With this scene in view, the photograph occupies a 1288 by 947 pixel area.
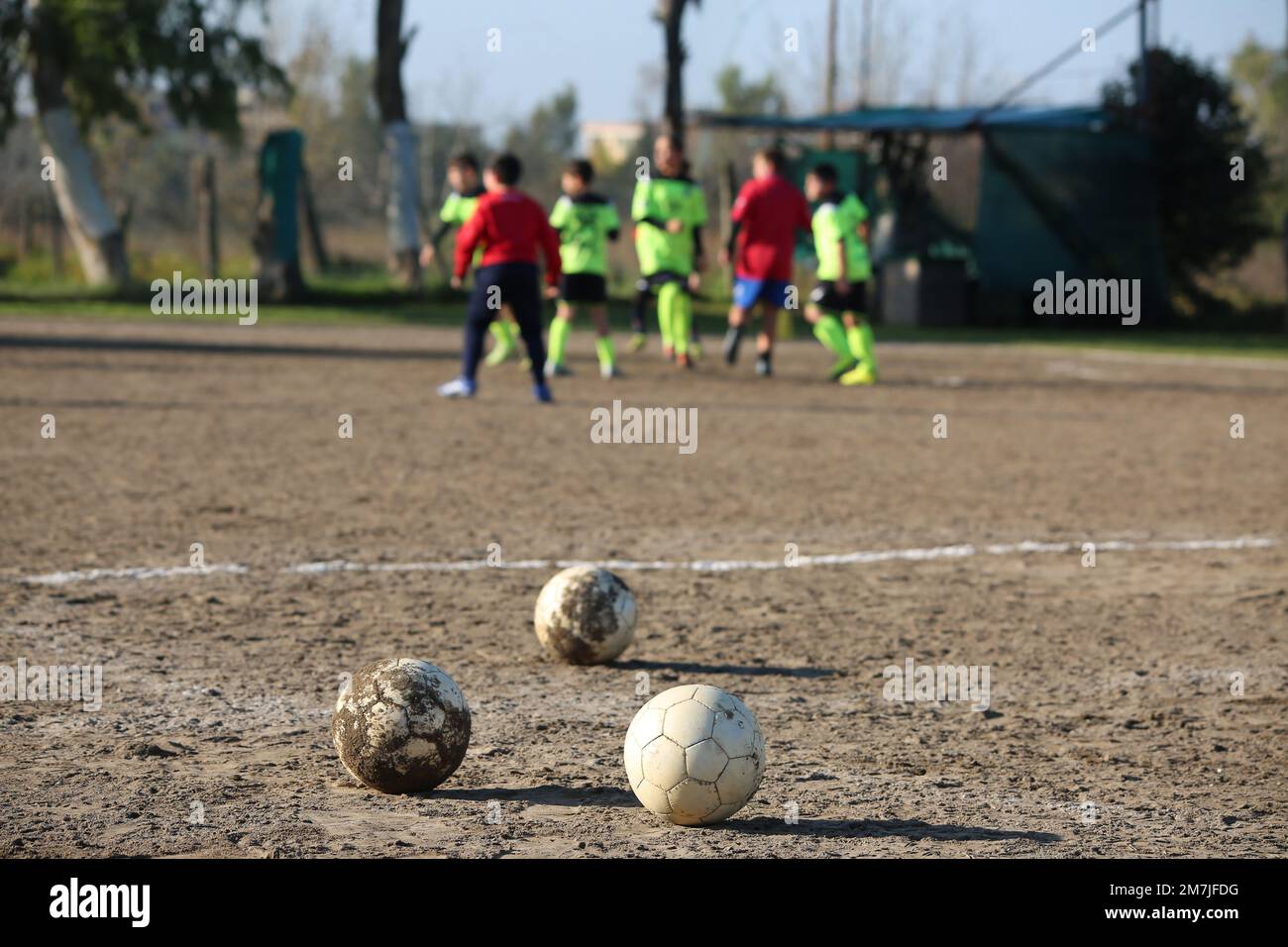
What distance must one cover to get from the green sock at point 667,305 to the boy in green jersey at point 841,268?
5.18 ft

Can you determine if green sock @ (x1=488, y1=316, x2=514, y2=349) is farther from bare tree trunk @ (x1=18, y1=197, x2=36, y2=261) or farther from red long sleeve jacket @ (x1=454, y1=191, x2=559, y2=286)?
bare tree trunk @ (x1=18, y1=197, x2=36, y2=261)

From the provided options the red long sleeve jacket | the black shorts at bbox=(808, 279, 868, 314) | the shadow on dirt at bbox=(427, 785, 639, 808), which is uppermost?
the red long sleeve jacket

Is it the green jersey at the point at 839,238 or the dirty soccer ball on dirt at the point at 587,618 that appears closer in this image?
the dirty soccer ball on dirt at the point at 587,618

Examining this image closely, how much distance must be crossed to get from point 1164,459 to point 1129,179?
19.1 meters

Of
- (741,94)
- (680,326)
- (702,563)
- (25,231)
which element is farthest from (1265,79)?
(702,563)

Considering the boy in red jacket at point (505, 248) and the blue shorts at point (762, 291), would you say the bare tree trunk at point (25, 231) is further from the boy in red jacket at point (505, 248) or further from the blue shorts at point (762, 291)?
the boy in red jacket at point (505, 248)

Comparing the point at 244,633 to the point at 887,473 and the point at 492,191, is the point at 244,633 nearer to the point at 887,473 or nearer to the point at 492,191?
the point at 887,473

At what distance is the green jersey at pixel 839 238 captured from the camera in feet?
58.4

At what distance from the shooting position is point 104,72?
3050 cm

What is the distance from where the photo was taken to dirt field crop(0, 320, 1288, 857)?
185 inches

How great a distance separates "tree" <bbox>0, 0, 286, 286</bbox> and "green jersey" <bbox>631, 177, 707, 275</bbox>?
49.1 ft

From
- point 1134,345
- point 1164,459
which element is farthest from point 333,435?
point 1134,345

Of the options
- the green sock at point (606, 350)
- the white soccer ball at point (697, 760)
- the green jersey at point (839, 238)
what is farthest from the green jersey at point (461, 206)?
the white soccer ball at point (697, 760)

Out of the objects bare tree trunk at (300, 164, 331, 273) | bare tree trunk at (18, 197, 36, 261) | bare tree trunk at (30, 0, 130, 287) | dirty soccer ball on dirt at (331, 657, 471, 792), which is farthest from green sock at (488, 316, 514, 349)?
bare tree trunk at (18, 197, 36, 261)
